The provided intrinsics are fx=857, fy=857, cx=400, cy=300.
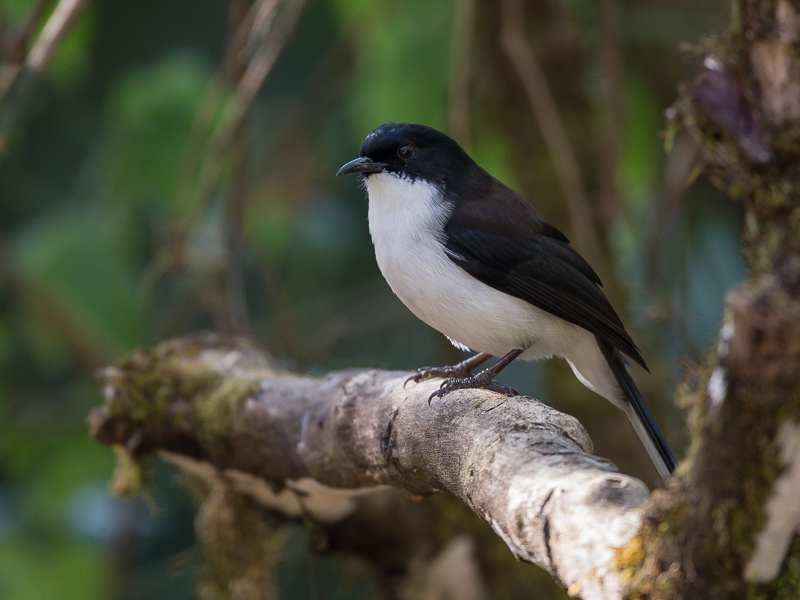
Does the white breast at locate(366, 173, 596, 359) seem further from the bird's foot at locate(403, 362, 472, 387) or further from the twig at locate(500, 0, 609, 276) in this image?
the twig at locate(500, 0, 609, 276)

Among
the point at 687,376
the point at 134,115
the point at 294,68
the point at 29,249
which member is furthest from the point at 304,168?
the point at 687,376

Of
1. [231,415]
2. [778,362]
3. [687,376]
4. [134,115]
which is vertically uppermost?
[134,115]

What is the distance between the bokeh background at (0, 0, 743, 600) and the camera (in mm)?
4320

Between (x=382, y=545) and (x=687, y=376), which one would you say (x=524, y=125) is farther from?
(x=687, y=376)

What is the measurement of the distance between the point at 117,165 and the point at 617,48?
2793mm

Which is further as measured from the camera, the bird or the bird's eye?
the bird's eye

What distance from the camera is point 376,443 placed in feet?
8.44

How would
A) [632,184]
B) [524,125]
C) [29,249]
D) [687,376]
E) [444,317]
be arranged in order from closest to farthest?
1. [687,376]
2. [444,317]
3. [29,249]
4. [524,125]
5. [632,184]

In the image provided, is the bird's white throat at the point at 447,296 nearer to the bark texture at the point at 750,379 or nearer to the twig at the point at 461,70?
the twig at the point at 461,70

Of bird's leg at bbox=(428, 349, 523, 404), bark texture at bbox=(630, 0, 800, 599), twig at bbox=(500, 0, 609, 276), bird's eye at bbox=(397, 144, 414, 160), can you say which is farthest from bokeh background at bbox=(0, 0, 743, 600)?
bark texture at bbox=(630, 0, 800, 599)

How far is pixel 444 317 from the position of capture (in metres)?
3.14

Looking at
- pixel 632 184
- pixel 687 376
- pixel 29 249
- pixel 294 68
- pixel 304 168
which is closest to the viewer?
pixel 687 376

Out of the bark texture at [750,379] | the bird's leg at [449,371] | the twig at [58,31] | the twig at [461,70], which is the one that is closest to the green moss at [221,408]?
the bird's leg at [449,371]

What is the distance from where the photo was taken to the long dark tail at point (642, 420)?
2928mm
